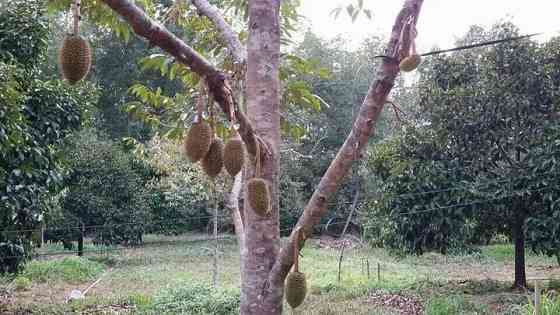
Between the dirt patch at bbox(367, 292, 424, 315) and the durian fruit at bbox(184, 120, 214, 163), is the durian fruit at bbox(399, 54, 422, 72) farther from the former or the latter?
the dirt patch at bbox(367, 292, 424, 315)

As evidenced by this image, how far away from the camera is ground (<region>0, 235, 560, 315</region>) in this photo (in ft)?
20.8

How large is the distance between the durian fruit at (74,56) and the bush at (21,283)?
8.03m

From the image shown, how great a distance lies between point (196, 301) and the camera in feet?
21.1

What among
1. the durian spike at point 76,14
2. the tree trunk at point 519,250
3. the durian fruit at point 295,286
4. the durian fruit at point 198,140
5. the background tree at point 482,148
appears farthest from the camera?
the tree trunk at point 519,250

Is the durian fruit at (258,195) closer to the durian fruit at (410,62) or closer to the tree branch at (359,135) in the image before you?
the tree branch at (359,135)

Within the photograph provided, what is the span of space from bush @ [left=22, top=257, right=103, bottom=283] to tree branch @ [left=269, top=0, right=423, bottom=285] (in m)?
8.60

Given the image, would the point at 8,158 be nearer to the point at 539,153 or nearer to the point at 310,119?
the point at 539,153

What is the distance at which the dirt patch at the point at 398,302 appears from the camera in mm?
6299

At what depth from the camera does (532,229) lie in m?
5.73

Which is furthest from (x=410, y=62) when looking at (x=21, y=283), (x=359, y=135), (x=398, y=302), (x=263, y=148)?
(x=21, y=283)

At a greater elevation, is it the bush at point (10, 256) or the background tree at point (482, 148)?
the background tree at point (482, 148)

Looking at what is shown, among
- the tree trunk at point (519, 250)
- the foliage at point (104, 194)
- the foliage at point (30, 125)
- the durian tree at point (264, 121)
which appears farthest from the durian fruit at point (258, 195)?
the foliage at point (104, 194)

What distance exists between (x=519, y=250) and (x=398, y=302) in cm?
157

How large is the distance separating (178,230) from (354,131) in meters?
14.9
